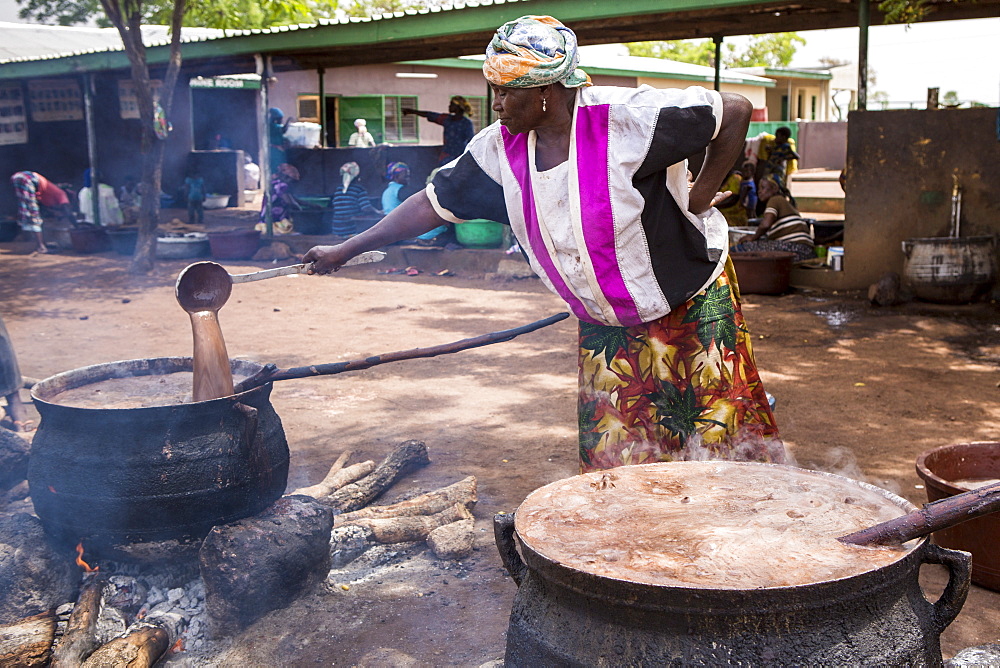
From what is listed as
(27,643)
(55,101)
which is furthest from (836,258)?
(55,101)

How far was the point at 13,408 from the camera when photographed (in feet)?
18.4

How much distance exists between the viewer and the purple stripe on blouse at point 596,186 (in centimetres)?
239

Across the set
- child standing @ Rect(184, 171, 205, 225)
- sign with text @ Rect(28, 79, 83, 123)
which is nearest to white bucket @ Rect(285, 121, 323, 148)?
child standing @ Rect(184, 171, 205, 225)

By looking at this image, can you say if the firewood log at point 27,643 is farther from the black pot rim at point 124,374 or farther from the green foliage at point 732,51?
the green foliage at point 732,51

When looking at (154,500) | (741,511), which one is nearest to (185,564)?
(154,500)

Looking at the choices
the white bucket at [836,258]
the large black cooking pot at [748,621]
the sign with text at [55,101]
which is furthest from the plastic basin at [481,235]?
the sign with text at [55,101]

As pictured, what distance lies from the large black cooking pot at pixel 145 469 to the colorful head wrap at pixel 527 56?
4.91ft

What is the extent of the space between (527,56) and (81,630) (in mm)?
2234

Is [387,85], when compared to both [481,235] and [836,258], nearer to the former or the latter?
[481,235]

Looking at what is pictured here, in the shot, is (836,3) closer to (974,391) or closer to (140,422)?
(974,391)

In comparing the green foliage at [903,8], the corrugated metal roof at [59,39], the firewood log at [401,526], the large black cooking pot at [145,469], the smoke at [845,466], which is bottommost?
the smoke at [845,466]

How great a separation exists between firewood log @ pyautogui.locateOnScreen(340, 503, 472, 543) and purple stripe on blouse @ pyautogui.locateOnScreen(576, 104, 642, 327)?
1.75m

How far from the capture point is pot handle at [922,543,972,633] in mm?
1609

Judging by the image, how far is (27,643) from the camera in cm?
270
